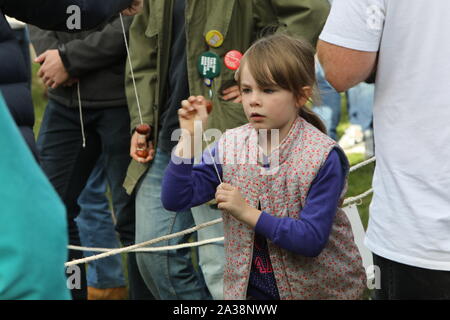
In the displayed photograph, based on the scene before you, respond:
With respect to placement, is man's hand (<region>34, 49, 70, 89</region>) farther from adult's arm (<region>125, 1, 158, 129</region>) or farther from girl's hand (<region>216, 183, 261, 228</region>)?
girl's hand (<region>216, 183, 261, 228</region>)

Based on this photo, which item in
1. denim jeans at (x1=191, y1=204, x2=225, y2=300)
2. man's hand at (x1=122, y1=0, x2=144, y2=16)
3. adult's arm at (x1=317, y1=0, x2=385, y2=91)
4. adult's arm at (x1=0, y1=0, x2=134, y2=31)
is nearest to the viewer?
adult's arm at (x1=317, y1=0, x2=385, y2=91)

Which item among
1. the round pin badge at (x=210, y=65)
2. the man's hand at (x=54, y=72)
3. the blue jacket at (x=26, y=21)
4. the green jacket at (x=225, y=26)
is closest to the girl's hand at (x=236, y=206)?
the blue jacket at (x=26, y=21)

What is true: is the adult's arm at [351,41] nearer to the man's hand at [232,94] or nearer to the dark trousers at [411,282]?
the dark trousers at [411,282]

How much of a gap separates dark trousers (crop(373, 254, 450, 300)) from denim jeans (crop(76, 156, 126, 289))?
2.19 meters

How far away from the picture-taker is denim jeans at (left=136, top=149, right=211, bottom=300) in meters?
3.45

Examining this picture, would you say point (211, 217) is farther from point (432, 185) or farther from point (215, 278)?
point (432, 185)

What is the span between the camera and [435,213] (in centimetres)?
211

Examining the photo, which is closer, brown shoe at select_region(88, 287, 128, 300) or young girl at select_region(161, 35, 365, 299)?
young girl at select_region(161, 35, 365, 299)

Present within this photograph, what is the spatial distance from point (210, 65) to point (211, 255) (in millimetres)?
756

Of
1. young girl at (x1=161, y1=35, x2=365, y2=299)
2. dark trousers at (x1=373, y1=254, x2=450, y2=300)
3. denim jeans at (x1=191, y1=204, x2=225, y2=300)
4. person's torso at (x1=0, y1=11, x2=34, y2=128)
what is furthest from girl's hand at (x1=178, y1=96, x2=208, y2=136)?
denim jeans at (x1=191, y1=204, x2=225, y2=300)

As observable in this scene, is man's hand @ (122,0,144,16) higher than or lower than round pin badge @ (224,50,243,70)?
higher

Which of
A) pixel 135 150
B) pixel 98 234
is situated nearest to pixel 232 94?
pixel 135 150
